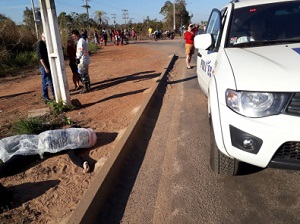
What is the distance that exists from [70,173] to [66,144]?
0.63 metres

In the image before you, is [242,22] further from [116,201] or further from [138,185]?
[116,201]

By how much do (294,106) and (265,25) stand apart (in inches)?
69.7

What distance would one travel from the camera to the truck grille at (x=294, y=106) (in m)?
2.21

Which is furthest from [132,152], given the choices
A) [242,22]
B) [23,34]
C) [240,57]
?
[23,34]

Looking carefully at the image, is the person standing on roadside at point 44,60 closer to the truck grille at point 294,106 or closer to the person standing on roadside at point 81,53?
the person standing on roadside at point 81,53

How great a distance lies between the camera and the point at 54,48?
6090mm

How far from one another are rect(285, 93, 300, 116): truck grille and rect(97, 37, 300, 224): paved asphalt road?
1019mm

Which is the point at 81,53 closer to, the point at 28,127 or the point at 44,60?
the point at 44,60

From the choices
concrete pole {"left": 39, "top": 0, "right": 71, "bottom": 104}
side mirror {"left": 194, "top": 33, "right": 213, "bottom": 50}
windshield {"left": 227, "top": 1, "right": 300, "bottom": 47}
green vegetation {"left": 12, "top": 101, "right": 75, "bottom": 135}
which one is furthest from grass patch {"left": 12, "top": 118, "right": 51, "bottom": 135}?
windshield {"left": 227, "top": 1, "right": 300, "bottom": 47}

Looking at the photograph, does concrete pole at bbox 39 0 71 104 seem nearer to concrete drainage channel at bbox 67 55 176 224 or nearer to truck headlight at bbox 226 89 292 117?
concrete drainage channel at bbox 67 55 176 224

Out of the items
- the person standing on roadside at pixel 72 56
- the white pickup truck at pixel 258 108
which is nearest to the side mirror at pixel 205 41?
the white pickup truck at pixel 258 108

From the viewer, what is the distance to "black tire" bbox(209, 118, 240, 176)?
2.98 meters

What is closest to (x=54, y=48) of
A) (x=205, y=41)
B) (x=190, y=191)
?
(x=205, y=41)

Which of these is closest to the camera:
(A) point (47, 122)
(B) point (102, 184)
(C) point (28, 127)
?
(B) point (102, 184)
